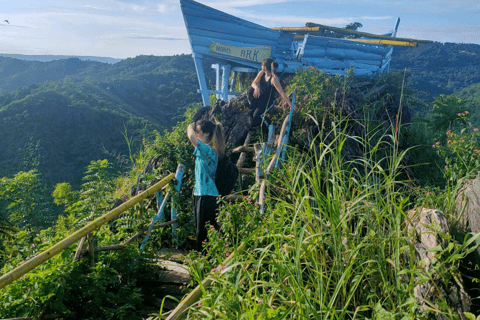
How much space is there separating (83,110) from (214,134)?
19.9 m

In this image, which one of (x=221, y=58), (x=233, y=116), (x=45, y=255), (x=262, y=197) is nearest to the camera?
(x=45, y=255)

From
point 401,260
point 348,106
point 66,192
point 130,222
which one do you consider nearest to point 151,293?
point 130,222

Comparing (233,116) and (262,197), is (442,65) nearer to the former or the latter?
(233,116)

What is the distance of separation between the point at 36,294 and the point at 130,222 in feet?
5.14

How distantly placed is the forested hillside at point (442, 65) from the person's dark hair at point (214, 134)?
17.3 metres

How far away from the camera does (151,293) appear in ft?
11.9

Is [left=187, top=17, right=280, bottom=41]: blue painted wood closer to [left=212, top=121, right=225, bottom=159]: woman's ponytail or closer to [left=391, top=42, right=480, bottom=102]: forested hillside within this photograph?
[left=212, top=121, right=225, bottom=159]: woman's ponytail

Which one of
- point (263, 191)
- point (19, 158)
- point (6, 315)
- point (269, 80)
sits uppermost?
point (269, 80)

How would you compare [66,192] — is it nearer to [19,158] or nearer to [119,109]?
[19,158]

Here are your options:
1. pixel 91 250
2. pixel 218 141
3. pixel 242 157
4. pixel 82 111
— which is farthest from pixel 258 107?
pixel 82 111

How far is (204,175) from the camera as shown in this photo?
4.67 metres

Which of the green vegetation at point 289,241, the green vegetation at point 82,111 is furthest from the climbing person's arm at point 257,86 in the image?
the green vegetation at point 82,111

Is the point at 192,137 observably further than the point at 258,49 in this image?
No

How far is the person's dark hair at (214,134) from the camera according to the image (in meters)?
4.68
